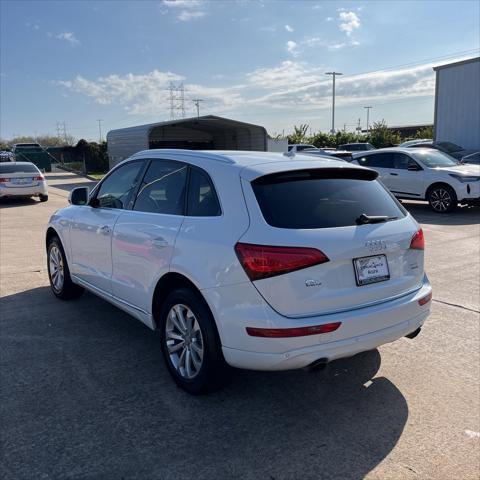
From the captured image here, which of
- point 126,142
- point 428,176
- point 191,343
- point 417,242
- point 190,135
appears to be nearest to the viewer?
point 191,343

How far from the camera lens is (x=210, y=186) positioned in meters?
3.60

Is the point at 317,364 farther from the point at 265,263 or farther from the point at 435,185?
the point at 435,185

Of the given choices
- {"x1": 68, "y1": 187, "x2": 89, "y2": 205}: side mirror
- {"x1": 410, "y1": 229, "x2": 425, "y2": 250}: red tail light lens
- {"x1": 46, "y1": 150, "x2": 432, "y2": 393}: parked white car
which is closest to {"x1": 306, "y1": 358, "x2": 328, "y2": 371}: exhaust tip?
{"x1": 46, "y1": 150, "x2": 432, "y2": 393}: parked white car

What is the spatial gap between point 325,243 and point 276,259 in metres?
0.34

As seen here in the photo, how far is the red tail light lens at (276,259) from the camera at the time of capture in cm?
303

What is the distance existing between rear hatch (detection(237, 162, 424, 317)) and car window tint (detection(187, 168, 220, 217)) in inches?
11.5

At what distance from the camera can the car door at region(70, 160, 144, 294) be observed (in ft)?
15.0

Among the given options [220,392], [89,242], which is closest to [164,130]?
[89,242]

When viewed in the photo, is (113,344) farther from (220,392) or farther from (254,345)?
(254,345)

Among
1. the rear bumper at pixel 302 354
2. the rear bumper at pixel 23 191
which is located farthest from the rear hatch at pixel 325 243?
the rear bumper at pixel 23 191

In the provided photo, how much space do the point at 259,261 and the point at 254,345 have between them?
0.52 meters

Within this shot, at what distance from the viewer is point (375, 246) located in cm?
334

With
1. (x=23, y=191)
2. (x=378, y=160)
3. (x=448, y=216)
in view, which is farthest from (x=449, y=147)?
(x=23, y=191)

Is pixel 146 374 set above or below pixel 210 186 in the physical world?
below
